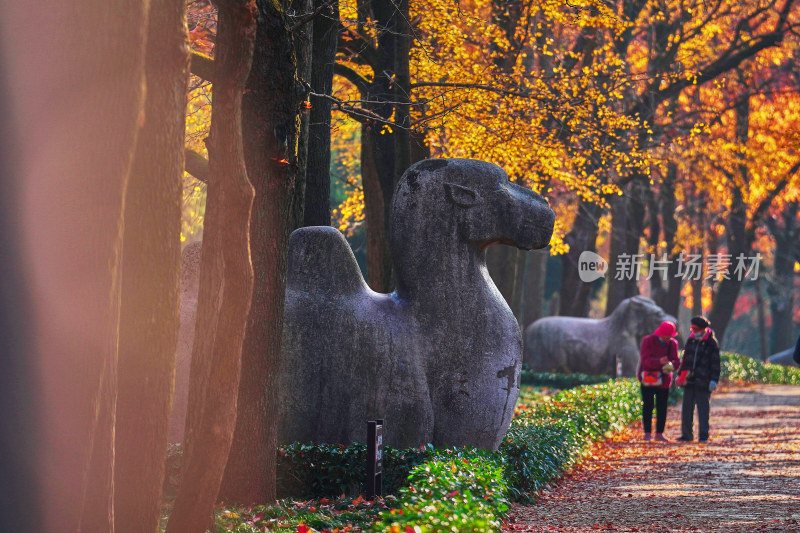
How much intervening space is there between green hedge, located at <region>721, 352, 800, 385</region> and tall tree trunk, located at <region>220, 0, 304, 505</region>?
100 ft

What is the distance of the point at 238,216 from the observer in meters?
6.68

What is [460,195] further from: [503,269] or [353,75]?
[503,269]

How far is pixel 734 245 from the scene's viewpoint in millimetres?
35750

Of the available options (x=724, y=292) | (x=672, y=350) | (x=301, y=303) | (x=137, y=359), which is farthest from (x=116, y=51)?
(x=724, y=292)

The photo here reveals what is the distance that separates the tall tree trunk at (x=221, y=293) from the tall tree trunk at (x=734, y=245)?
91.7 feet

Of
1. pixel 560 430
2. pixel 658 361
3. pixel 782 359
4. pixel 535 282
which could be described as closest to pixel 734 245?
pixel 535 282

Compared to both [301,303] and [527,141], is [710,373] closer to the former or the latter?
[527,141]

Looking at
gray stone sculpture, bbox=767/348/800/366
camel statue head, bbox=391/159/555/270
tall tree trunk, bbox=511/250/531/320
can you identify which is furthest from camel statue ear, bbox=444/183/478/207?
gray stone sculpture, bbox=767/348/800/366

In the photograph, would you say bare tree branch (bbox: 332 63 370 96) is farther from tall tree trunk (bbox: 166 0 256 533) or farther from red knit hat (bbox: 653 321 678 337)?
tall tree trunk (bbox: 166 0 256 533)

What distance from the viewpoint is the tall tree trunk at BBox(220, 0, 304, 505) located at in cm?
786

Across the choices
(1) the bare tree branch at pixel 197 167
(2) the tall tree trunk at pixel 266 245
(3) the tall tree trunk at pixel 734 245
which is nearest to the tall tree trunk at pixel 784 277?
(3) the tall tree trunk at pixel 734 245

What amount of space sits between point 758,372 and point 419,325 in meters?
30.6

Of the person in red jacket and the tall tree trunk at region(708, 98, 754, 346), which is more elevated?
the tall tree trunk at region(708, 98, 754, 346)

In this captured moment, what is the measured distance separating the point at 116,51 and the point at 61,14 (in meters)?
0.27
